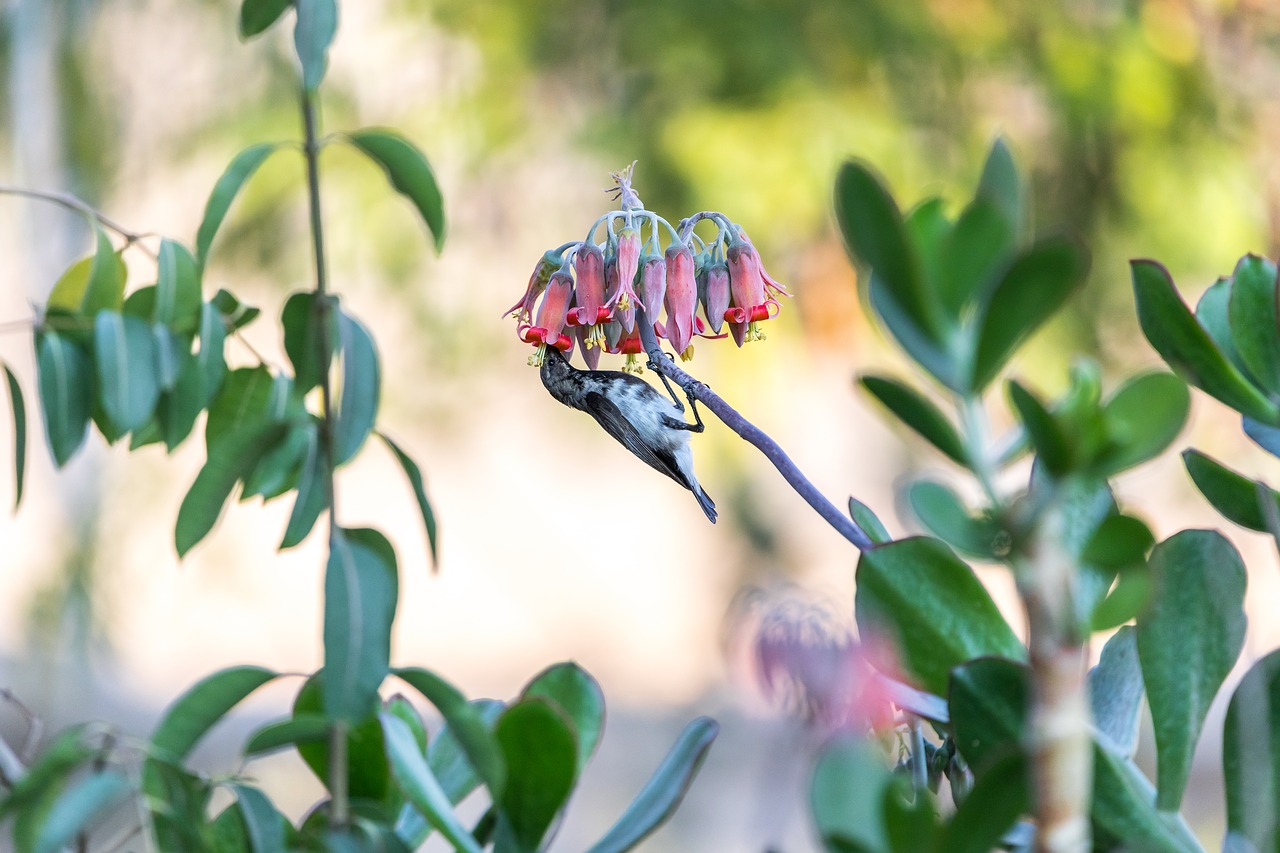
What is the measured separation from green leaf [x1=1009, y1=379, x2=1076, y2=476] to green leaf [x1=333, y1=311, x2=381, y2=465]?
0.31m

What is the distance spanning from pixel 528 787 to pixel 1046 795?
0.23 meters

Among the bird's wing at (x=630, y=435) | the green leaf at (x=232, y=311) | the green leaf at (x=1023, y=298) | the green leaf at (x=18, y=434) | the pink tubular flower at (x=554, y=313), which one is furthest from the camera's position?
the bird's wing at (x=630, y=435)

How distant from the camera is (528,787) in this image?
500 mm

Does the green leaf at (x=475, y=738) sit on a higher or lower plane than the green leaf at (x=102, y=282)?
lower

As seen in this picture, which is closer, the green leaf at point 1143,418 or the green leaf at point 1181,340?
the green leaf at point 1143,418

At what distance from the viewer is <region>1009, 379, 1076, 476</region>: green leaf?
1.12 feet

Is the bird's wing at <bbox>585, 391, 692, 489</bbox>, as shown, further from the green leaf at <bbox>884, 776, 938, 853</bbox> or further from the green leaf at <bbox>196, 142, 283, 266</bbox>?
the green leaf at <bbox>884, 776, 938, 853</bbox>

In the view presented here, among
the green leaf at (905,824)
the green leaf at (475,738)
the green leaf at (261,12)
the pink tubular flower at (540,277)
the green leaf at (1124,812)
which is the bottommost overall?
the green leaf at (1124,812)

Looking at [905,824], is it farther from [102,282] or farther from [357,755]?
[102,282]

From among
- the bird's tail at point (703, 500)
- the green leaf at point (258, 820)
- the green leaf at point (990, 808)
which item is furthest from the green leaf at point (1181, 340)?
the bird's tail at point (703, 500)

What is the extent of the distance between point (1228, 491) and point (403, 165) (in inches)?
17.6

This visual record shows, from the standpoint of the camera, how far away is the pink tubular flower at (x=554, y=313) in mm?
954

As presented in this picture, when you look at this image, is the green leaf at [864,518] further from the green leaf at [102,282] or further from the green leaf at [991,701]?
the green leaf at [102,282]

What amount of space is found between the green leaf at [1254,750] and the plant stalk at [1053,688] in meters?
0.16
